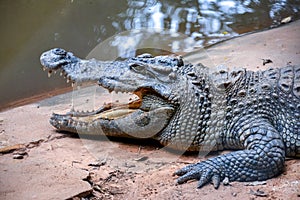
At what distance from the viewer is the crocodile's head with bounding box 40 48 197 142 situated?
160 inches

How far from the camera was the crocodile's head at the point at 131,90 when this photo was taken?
13.3ft

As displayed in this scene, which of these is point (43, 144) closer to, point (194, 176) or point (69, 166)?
point (69, 166)

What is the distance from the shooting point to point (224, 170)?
3396 millimetres

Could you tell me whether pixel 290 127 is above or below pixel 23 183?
above

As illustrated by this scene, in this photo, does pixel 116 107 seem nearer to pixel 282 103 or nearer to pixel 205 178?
pixel 205 178

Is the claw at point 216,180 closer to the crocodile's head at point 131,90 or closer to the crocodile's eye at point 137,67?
the crocodile's head at point 131,90

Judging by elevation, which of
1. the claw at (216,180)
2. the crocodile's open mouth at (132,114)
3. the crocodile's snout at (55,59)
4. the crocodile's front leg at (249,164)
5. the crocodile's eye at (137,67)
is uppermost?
the crocodile's snout at (55,59)

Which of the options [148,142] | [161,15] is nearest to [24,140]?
[148,142]

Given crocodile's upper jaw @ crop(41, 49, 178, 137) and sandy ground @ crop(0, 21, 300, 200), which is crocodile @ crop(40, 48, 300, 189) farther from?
sandy ground @ crop(0, 21, 300, 200)

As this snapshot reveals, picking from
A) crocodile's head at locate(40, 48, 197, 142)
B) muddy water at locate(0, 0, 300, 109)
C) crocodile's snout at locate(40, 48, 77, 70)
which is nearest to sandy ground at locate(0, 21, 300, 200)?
crocodile's head at locate(40, 48, 197, 142)

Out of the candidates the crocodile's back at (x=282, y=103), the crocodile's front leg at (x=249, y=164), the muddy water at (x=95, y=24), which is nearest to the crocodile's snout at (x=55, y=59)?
the crocodile's front leg at (x=249, y=164)

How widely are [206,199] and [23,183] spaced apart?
1366mm

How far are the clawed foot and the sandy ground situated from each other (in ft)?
0.16

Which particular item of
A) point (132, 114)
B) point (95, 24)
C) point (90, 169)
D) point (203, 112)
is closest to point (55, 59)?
point (132, 114)
